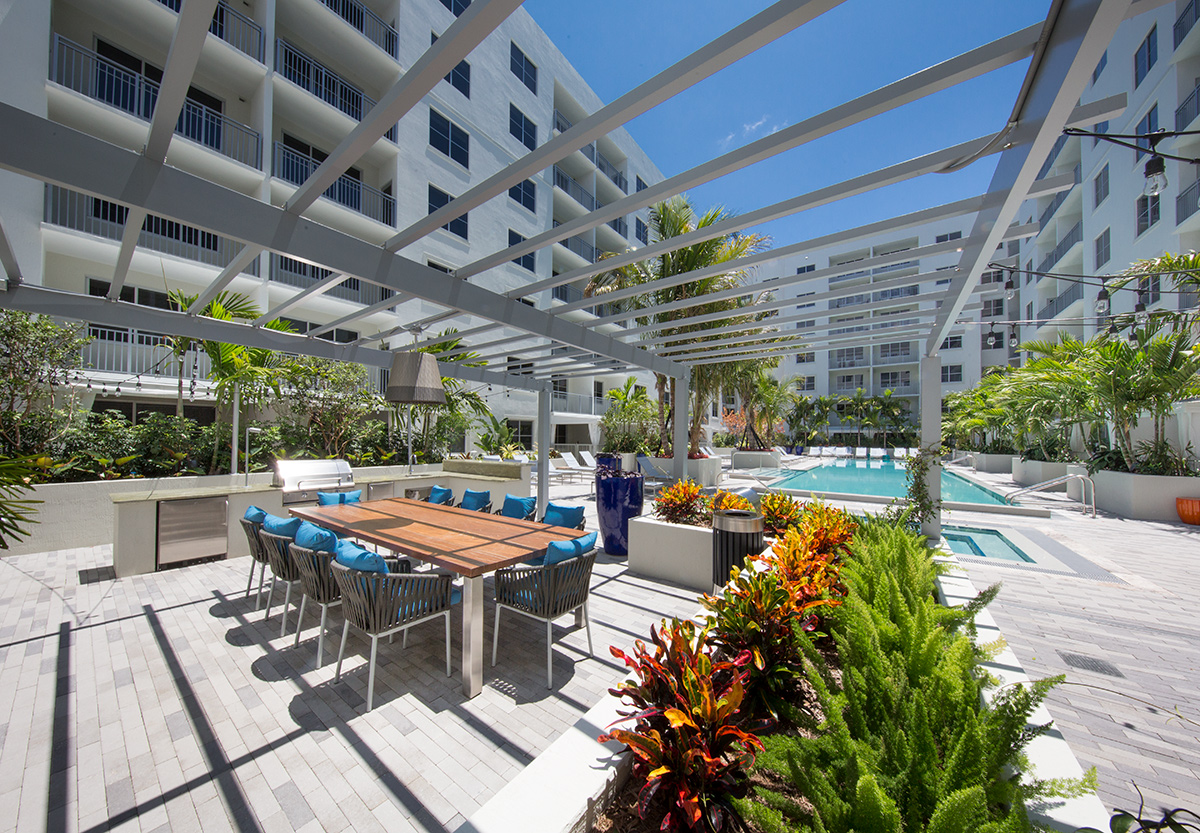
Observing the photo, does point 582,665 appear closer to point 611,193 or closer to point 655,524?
point 655,524

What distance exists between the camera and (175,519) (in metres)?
6.24

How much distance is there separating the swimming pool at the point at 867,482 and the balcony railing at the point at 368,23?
18910 millimetres

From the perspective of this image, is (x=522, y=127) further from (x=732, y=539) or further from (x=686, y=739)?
(x=686, y=739)

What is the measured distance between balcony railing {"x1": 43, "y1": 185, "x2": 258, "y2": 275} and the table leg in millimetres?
10323

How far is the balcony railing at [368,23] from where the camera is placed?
13617 mm

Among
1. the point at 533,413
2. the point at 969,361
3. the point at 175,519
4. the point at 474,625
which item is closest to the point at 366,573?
the point at 474,625

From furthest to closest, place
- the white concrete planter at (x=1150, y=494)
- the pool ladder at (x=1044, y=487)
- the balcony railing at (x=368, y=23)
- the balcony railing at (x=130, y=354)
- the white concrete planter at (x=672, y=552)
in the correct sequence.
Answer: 1. the balcony railing at (x=368, y=23)
2. the pool ladder at (x=1044, y=487)
3. the balcony railing at (x=130, y=354)
4. the white concrete planter at (x=1150, y=494)
5. the white concrete planter at (x=672, y=552)

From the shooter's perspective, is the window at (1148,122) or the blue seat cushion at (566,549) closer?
the blue seat cushion at (566,549)

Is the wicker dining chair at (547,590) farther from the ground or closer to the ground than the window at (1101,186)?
closer to the ground

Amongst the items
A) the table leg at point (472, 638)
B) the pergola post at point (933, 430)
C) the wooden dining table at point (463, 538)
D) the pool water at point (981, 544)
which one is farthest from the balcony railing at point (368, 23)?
Answer: the pool water at point (981, 544)

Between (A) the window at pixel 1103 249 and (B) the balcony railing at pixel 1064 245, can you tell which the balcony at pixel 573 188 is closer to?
(A) the window at pixel 1103 249

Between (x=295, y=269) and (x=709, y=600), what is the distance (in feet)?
53.3

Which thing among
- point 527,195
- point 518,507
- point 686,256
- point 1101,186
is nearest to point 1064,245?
point 1101,186

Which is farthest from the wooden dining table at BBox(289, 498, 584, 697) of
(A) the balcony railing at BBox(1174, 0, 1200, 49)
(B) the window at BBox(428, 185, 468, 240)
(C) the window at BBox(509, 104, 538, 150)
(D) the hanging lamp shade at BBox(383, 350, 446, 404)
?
(A) the balcony railing at BBox(1174, 0, 1200, 49)
